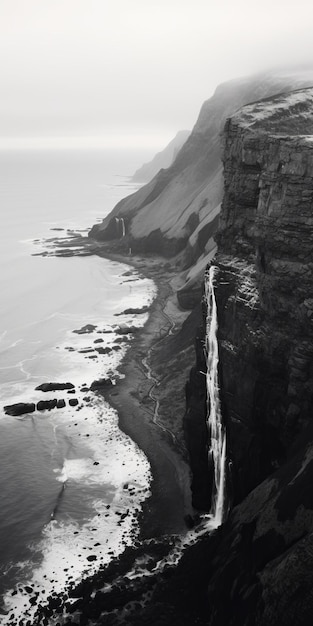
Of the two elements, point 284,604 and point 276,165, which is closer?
point 284,604

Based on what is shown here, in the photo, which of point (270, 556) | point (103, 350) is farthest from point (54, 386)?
point (270, 556)

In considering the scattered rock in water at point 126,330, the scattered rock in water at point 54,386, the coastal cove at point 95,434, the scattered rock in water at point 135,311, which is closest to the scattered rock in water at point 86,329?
the coastal cove at point 95,434

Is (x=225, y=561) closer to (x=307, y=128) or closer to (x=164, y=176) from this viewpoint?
(x=307, y=128)

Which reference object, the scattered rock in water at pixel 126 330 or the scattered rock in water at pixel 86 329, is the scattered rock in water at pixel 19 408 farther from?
the scattered rock in water at pixel 86 329

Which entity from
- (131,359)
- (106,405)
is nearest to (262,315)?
(106,405)

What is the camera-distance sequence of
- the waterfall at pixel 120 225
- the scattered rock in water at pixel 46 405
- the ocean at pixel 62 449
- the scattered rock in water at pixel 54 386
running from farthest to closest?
the waterfall at pixel 120 225
the scattered rock in water at pixel 54 386
the scattered rock in water at pixel 46 405
the ocean at pixel 62 449

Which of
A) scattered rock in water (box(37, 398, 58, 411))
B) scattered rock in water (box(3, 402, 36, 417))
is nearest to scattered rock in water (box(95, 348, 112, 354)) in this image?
scattered rock in water (box(37, 398, 58, 411))
